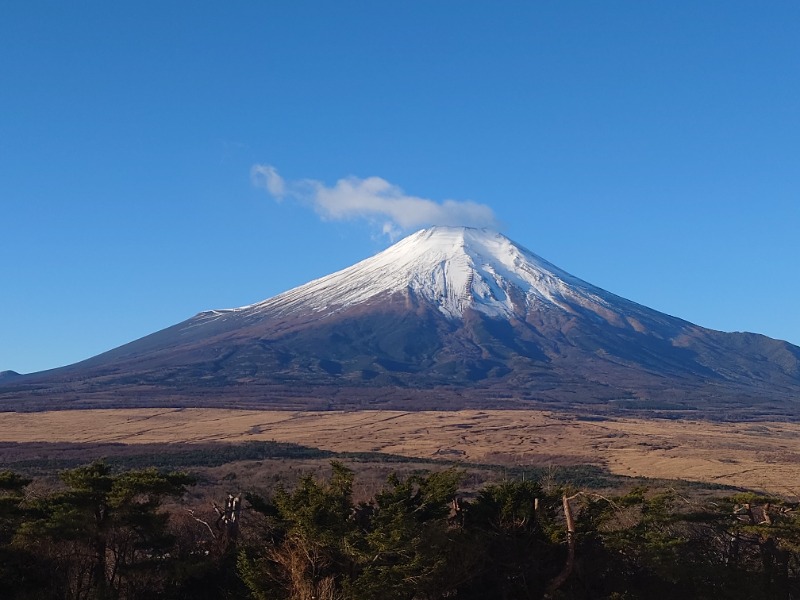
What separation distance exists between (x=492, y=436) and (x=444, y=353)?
2767 inches

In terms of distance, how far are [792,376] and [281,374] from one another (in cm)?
9554

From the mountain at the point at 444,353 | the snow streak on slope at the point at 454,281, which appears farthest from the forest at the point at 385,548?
the snow streak on slope at the point at 454,281

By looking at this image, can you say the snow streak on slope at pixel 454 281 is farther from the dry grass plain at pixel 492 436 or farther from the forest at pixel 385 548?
the forest at pixel 385 548

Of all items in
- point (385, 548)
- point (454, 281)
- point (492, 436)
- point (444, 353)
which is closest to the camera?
point (385, 548)

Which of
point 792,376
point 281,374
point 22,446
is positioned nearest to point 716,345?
point 792,376

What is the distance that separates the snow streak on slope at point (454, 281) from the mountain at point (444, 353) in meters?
0.47

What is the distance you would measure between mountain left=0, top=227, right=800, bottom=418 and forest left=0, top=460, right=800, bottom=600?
7638 cm

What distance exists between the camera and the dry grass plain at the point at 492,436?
4841 centimetres

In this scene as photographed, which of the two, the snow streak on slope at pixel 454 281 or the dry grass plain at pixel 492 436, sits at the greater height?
the snow streak on slope at pixel 454 281

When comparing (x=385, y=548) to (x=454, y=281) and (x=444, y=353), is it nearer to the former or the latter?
(x=444, y=353)

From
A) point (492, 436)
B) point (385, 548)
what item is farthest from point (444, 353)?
point (385, 548)

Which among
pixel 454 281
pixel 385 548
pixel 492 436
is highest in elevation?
pixel 454 281

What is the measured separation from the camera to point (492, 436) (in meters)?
64.9

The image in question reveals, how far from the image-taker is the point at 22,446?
53.9m
